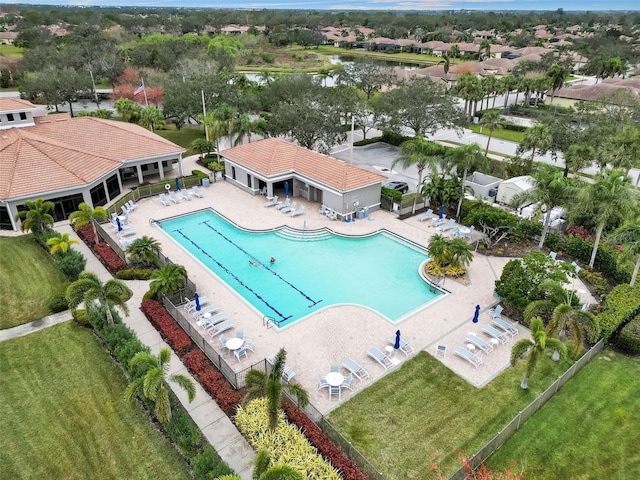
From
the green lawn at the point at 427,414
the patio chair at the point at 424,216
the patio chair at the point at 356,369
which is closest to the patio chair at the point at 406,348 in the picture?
the green lawn at the point at 427,414

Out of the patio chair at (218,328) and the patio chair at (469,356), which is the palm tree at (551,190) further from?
the patio chair at (218,328)

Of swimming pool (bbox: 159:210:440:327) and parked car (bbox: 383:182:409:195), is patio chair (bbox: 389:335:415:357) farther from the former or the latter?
parked car (bbox: 383:182:409:195)

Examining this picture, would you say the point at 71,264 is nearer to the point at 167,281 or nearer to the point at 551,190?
the point at 167,281

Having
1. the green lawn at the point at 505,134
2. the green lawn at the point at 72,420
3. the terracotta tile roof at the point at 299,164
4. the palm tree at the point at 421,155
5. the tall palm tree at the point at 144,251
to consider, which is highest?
the palm tree at the point at 421,155

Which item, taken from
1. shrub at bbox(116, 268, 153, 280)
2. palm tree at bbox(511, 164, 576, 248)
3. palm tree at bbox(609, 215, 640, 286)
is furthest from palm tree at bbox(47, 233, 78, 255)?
palm tree at bbox(609, 215, 640, 286)

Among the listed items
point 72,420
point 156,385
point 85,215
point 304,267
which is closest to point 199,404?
→ point 156,385
